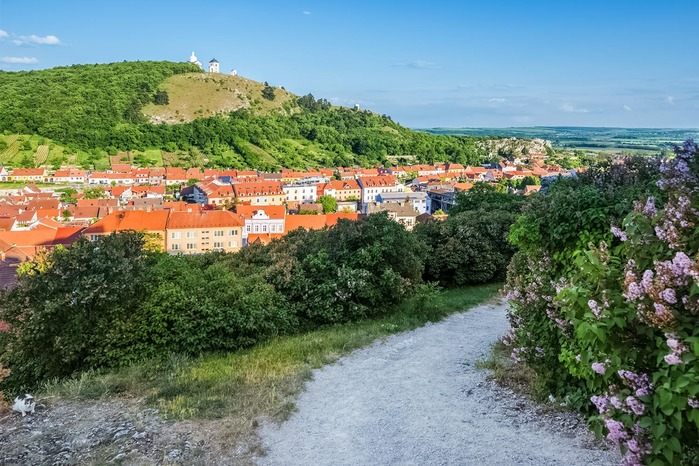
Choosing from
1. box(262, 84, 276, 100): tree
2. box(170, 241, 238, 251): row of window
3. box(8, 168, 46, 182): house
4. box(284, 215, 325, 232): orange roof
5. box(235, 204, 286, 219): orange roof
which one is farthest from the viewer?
Result: box(262, 84, 276, 100): tree

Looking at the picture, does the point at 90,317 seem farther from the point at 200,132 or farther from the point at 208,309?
the point at 200,132

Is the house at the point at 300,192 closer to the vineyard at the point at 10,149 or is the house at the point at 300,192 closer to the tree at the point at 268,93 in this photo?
the vineyard at the point at 10,149

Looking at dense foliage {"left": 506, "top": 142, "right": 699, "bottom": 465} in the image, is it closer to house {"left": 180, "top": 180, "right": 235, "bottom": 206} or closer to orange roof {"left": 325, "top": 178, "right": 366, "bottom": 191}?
house {"left": 180, "top": 180, "right": 235, "bottom": 206}

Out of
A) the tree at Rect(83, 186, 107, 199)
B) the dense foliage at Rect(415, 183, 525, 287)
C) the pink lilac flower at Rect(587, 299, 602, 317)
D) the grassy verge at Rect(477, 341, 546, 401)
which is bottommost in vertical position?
the tree at Rect(83, 186, 107, 199)

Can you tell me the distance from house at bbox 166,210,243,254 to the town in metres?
0.10

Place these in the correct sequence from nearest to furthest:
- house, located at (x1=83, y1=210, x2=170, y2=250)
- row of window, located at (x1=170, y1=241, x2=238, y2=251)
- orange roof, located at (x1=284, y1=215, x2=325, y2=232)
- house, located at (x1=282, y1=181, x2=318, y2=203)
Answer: orange roof, located at (x1=284, y1=215, x2=325, y2=232), house, located at (x1=83, y1=210, x2=170, y2=250), row of window, located at (x1=170, y1=241, x2=238, y2=251), house, located at (x1=282, y1=181, x2=318, y2=203)

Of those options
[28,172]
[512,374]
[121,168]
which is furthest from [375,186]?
[512,374]

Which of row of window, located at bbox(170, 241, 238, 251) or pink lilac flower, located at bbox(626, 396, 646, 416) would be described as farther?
row of window, located at bbox(170, 241, 238, 251)

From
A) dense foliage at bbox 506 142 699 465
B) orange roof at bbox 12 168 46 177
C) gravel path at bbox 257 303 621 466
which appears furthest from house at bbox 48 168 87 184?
dense foliage at bbox 506 142 699 465

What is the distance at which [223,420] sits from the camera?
5.79m

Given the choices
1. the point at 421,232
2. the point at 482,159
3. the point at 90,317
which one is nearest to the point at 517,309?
the point at 90,317

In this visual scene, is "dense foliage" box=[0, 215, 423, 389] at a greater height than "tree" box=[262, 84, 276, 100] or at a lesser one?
lesser

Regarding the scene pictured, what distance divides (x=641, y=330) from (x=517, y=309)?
4568 millimetres

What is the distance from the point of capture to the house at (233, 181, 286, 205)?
286 feet
